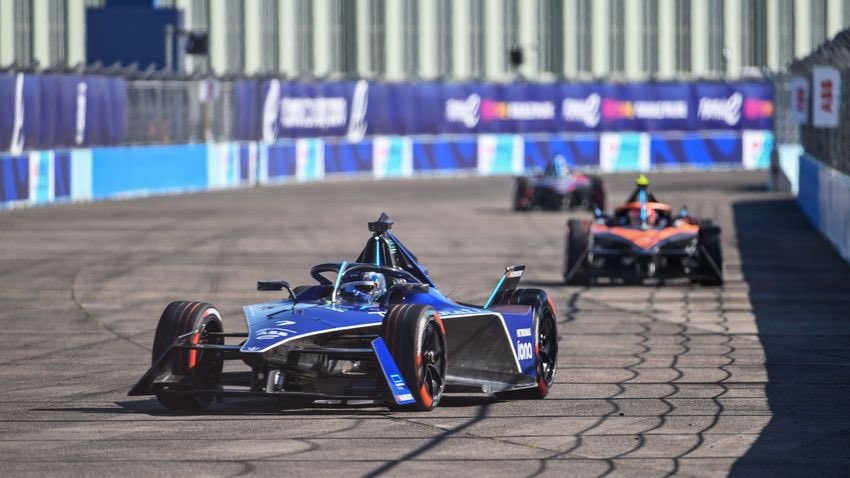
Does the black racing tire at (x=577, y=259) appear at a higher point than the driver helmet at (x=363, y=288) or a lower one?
lower

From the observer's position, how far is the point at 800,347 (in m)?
15.5

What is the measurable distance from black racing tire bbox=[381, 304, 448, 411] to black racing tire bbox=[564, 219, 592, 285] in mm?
10193

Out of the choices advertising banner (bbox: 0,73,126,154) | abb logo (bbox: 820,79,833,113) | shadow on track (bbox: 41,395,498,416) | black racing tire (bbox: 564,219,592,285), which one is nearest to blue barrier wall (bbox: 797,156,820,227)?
abb logo (bbox: 820,79,833,113)

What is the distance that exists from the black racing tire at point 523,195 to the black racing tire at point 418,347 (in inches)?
997

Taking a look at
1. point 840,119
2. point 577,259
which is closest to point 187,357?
point 577,259

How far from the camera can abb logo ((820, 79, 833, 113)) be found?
27.5 m

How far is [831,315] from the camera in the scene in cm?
1838

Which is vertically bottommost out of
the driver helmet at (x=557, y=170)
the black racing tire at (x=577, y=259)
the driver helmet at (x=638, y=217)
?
the black racing tire at (x=577, y=259)

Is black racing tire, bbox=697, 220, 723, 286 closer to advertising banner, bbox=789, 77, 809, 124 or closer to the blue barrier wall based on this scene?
the blue barrier wall

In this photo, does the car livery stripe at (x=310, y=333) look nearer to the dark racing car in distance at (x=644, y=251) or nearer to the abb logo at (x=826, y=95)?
the dark racing car in distance at (x=644, y=251)

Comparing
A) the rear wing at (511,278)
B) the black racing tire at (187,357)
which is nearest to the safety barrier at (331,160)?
the rear wing at (511,278)

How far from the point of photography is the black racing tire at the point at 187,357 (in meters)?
11.4

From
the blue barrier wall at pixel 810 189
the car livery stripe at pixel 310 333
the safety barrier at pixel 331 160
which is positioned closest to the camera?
the car livery stripe at pixel 310 333

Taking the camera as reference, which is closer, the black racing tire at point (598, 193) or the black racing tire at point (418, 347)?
the black racing tire at point (418, 347)
